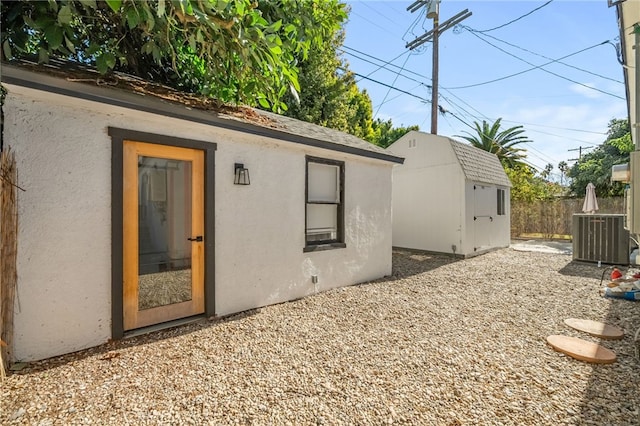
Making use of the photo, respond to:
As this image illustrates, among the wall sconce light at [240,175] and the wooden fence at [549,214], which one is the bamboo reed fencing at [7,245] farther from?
the wooden fence at [549,214]

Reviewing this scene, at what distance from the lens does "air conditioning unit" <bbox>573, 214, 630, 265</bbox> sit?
8297 millimetres

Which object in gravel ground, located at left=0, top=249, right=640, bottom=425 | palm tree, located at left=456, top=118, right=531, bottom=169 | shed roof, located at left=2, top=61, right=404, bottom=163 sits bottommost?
gravel ground, located at left=0, top=249, right=640, bottom=425

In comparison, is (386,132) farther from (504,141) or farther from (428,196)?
(428,196)

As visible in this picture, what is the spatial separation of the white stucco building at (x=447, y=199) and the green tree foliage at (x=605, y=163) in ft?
26.1

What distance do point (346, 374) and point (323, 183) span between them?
12.3 ft

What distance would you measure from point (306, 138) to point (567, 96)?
1538cm

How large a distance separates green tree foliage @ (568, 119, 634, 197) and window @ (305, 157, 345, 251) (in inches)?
672

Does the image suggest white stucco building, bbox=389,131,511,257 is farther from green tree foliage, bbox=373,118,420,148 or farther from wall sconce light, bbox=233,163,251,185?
green tree foliage, bbox=373,118,420,148

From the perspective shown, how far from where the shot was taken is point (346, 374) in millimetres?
2885

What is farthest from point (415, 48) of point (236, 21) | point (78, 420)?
point (78, 420)

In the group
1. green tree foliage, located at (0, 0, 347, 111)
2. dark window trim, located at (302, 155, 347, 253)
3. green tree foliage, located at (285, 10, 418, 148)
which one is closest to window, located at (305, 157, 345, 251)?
dark window trim, located at (302, 155, 347, 253)

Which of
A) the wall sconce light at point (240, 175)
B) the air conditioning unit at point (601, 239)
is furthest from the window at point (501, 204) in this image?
the wall sconce light at point (240, 175)

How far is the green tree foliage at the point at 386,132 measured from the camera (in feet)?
72.8

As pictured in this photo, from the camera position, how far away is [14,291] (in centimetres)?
292
